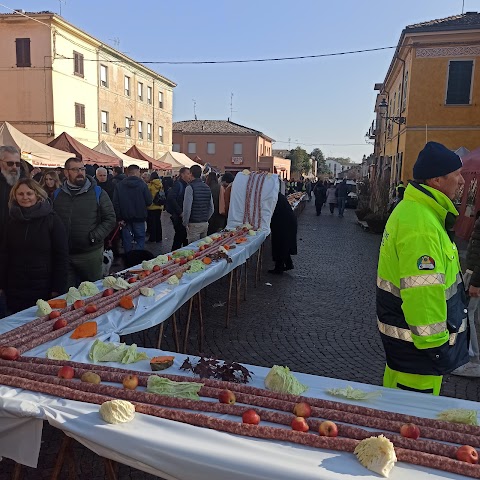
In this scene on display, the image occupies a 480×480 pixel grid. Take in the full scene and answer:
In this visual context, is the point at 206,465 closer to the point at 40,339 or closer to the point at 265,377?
the point at 265,377

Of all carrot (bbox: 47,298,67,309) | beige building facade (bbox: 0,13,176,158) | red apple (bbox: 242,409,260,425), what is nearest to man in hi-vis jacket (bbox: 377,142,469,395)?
red apple (bbox: 242,409,260,425)

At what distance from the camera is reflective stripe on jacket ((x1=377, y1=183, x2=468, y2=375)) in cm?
211

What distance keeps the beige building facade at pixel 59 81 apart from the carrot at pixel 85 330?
23.1 meters

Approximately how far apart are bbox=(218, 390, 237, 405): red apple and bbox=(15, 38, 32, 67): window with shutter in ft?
84.2

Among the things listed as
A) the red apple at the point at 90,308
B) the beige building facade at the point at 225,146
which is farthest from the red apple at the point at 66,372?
the beige building facade at the point at 225,146

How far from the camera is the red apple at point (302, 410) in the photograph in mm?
1835

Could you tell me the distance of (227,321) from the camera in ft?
18.9

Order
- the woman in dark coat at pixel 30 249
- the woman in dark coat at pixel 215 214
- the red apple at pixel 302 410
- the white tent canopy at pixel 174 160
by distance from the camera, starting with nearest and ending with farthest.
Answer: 1. the red apple at pixel 302 410
2. the woman in dark coat at pixel 30 249
3. the woman in dark coat at pixel 215 214
4. the white tent canopy at pixel 174 160

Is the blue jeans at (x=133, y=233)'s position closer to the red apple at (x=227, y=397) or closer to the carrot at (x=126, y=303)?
the carrot at (x=126, y=303)

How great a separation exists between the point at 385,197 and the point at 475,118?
4.98 meters

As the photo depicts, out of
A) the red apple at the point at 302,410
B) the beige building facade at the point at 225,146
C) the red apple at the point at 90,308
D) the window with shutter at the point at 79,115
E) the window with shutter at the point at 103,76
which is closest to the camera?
the red apple at the point at 302,410

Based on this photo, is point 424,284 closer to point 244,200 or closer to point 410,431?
point 410,431

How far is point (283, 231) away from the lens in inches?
337

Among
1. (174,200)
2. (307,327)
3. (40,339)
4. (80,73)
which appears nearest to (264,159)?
(80,73)
